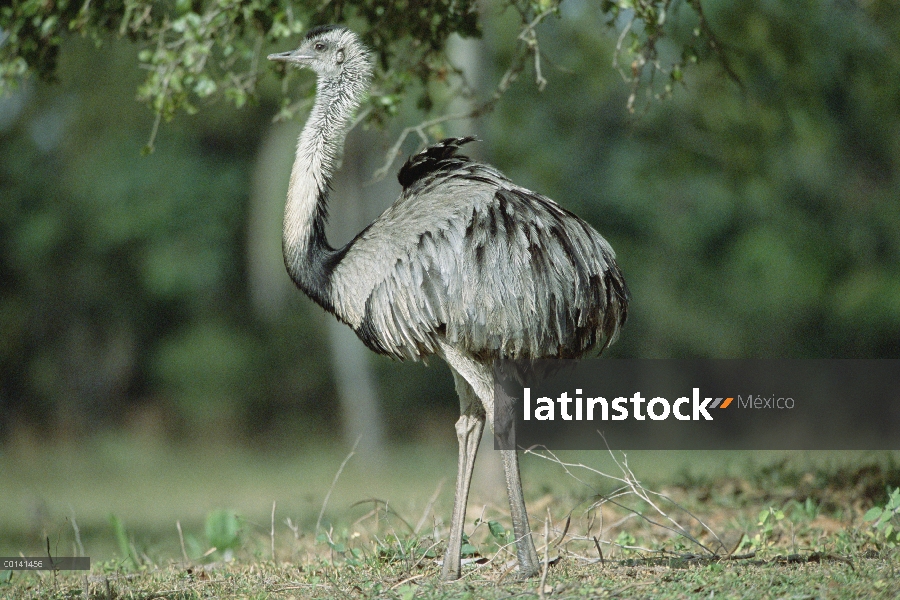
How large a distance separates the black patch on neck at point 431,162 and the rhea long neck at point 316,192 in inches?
15.5

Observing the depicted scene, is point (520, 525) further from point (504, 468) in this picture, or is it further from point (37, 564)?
point (37, 564)

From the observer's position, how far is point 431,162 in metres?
5.86

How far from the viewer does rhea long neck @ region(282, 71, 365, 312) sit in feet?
18.5

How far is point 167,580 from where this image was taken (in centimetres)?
580

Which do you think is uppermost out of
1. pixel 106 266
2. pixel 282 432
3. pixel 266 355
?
pixel 106 266

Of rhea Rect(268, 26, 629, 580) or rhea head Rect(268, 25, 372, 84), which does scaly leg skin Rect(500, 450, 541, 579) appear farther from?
rhea head Rect(268, 25, 372, 84)

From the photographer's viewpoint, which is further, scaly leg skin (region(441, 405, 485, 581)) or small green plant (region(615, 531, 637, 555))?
small green plant (region(615, 531, 637, 555))

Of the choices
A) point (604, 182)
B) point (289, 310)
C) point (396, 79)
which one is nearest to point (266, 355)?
point (289, 310)

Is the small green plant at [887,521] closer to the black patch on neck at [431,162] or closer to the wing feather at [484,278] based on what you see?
the wing feather at [484,278]

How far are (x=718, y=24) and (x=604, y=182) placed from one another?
421 inches

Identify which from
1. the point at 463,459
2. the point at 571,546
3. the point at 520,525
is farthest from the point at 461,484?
the point at 571,546

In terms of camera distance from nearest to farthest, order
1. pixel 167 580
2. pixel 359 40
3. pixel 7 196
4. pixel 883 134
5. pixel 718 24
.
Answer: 1. pixel 167 580
2. pixel 359 40
3. pixel 718 24
4. pixel 883 134
5. pixel 7 196

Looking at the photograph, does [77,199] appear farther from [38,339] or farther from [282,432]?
[282,432]

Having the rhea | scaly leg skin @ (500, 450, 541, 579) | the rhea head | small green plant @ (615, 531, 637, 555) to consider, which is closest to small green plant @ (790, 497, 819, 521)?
small green plant @ (615, 531, 637, 555)
